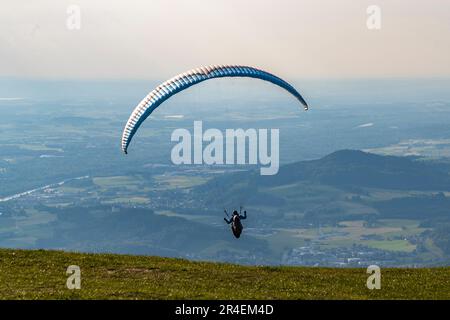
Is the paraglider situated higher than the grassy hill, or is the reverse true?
the paraglider

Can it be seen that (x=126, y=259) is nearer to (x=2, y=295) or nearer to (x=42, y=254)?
(x=42, y=254)

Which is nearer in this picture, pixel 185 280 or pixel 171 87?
pixel 185 280

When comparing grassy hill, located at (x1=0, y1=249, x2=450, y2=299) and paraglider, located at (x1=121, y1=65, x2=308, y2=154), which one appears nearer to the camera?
grassy hill, located at (x1=0, y1=249, x2=450, y2=299)

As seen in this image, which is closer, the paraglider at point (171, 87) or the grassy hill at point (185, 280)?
the grassy hill at point (185, 280)

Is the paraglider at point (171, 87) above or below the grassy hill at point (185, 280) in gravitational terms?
above

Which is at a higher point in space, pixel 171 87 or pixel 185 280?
pixel 171 87

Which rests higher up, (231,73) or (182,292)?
(231,73)
